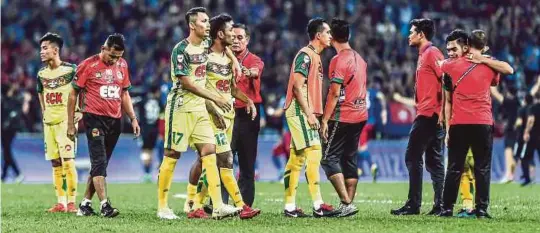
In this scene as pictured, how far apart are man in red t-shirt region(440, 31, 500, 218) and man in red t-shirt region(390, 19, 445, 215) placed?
1.85ft

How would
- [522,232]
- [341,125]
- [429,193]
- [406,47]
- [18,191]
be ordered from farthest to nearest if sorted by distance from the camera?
1. [406,47]
2. [18,191]
3. [429,193]
4. [341,125]
5. [522,232]

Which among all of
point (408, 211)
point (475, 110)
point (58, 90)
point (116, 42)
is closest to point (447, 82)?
point (475, 110)

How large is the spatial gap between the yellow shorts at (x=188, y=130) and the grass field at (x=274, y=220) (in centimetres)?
90

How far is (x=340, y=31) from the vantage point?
14336 millimetres

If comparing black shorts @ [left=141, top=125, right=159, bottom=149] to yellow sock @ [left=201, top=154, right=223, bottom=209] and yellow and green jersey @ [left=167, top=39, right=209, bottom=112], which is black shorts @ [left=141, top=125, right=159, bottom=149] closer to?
yellow and green jersey @ [left=167, top=39, right=209, bottom=112]

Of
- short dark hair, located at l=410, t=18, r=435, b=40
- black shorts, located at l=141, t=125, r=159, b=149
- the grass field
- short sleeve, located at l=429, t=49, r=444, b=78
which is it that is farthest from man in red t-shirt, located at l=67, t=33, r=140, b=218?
black shorts, located at l=141, t=125, r=159, b=149

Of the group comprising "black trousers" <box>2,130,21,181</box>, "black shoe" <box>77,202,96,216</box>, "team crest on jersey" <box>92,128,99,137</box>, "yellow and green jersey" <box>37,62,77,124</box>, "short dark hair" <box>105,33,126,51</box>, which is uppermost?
"short dark hair" <box>105,33,126,51</box>

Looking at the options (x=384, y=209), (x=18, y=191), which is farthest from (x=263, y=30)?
(x=384, y=209)

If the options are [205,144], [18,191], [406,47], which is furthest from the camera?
[406,47]

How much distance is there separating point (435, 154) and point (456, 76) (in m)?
1.61

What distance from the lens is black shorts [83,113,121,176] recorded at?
14719 mm

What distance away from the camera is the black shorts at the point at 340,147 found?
47.0ft

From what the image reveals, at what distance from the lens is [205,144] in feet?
43.8

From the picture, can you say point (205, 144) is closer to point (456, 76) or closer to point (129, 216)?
point (129, 216)
